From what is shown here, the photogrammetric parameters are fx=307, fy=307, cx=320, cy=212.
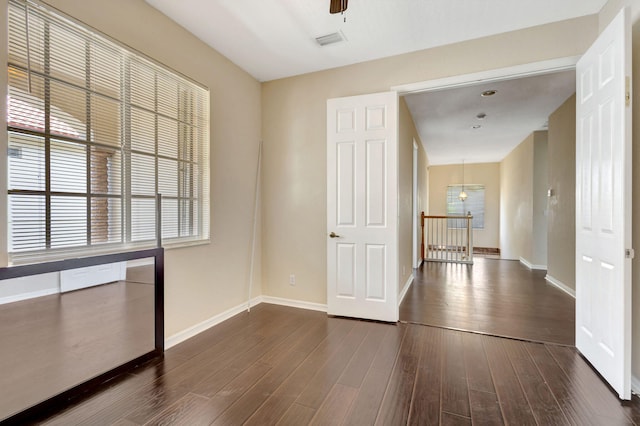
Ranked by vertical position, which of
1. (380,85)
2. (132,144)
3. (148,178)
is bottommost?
(148,178)

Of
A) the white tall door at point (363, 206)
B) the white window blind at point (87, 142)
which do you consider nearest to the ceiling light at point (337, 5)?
the white tall door at point (363, 206)

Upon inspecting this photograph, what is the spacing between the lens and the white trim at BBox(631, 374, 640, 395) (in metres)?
1.97

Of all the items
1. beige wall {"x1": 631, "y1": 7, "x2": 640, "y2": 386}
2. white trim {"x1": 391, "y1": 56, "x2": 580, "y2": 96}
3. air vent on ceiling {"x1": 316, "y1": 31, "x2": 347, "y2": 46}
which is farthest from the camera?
air vent on ceiling {"x1": 316, "y1": 31, "x2": 347, "y2": 46}

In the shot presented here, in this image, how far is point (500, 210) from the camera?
31.9 ft

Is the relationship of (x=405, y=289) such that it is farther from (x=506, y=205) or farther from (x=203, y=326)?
(x=506, y=205)

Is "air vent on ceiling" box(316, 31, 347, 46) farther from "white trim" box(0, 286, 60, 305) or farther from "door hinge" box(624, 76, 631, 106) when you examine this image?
"white trim" box(0, 286, 60, 305)

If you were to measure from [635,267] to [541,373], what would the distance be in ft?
3.16

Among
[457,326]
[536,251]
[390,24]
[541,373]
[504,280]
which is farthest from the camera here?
[536,251]

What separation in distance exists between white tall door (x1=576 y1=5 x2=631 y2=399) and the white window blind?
332 centimetres

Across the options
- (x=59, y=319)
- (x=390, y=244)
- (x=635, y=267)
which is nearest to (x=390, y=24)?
(x=390, y=244)

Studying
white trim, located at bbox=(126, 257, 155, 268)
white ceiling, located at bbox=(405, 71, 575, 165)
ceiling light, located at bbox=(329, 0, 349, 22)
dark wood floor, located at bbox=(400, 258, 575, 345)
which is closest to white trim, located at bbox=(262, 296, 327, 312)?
dark wood floor, located at bbox=(400, 258, 575, 345)

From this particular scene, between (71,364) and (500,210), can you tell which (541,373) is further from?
(500,210)

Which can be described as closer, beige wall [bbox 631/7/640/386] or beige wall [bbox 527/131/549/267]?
beige wall [bbox 631/7/640/386]

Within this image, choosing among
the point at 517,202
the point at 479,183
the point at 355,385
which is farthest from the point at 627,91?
the point at 479,183
